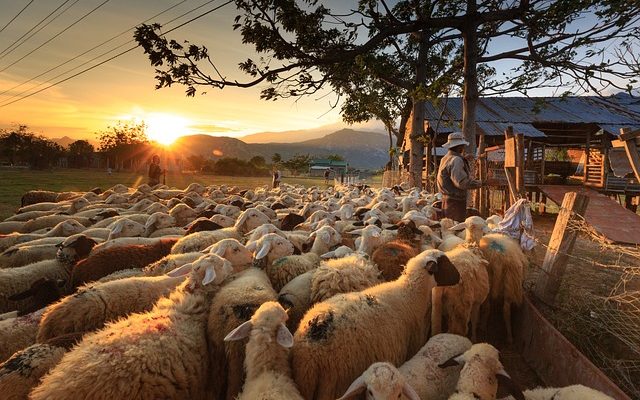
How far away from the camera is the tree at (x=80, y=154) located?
63469 millimetres

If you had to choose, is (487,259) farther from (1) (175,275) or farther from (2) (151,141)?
(2) (151,141)

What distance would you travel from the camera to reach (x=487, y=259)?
4.58 metres

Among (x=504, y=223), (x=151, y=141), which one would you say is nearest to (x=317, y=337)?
(x=504, y=223)

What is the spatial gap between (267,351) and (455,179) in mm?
4956

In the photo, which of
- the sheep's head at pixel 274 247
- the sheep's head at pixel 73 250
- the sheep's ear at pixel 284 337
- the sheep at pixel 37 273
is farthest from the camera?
the sheep's head at pixel 73 250

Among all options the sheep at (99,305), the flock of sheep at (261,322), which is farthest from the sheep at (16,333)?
the sheep at (99,305)

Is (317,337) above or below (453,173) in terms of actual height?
below

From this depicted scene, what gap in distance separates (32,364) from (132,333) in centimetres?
78

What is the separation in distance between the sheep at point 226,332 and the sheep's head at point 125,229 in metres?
4.19

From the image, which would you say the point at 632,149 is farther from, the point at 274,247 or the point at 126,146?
the point at 126,146

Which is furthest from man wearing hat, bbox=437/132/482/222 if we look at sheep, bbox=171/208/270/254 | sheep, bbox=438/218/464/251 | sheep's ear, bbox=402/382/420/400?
sheep's ear, bbox=402/382/420/400

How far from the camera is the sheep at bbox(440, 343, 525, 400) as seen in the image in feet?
8.08

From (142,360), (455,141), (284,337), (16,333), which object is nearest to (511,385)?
(284,337)

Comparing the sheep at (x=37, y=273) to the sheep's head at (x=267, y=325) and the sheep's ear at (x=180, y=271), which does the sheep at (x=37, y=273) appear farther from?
the sheep's head at (x=267, y=325)
